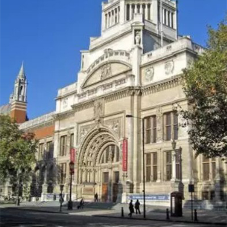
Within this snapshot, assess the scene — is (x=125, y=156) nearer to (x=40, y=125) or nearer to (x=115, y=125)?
(x=115, y=125)

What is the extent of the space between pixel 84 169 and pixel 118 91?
42.7 ft

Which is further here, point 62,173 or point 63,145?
point 63,145

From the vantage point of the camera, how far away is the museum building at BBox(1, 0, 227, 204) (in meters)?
43.5

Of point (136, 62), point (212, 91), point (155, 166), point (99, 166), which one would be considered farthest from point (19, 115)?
point (212, 91)

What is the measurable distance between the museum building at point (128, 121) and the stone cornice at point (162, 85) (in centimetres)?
12

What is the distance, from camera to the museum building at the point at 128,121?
143 ft

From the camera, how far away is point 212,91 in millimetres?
25906

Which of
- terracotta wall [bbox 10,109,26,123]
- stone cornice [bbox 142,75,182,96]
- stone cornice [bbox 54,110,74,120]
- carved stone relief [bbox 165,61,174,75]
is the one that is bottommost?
stone cornice [bbox 54,110,74,120]

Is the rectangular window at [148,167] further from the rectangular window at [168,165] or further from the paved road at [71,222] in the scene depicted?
the paved road at [71,222]

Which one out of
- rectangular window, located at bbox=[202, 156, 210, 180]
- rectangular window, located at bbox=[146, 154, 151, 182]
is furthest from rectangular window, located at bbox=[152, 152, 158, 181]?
rectangular window, located at bbox=[202, 156, 210, 180]

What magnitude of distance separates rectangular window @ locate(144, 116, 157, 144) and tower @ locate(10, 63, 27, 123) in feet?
177

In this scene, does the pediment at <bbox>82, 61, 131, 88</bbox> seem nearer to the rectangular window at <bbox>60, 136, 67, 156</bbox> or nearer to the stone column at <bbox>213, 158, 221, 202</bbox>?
the rectangular window at <bbox>60, 136, 67, 156</bbox>

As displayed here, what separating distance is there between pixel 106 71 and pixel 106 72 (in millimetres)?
141

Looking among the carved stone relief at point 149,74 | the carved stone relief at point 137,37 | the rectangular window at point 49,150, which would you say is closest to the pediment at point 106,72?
the carved stone relief at point 149,74
